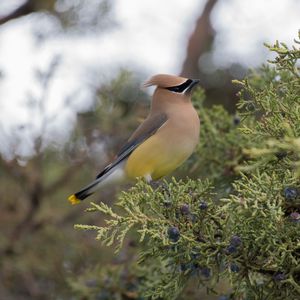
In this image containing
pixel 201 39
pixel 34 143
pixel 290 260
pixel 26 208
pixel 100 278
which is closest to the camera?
pixel 290 260

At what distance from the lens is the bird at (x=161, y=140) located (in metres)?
3.46

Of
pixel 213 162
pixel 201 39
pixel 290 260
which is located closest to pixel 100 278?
pixel 213 162

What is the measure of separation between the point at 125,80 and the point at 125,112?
44 cm

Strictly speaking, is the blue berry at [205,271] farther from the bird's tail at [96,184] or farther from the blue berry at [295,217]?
the bird's tail at [96,184]

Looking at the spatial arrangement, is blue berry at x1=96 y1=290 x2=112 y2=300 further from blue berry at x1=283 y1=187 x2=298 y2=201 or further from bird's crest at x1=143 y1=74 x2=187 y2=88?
blue berry at x1=283 y1=187 x2=298 y2=201

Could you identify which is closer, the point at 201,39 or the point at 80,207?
the point at 80,207

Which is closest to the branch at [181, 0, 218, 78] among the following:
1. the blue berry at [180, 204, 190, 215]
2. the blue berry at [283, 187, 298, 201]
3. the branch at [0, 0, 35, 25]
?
the branch at [0, 0, 35, 25]

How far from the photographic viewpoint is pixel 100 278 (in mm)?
3557

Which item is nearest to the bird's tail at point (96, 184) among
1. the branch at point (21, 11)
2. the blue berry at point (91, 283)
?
the blue berry at point (91, 283)

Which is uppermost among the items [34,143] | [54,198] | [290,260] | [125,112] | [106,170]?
[290,260]

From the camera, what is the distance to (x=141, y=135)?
12.2 ft

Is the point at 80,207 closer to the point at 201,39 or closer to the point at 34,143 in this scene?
the point at 34,143

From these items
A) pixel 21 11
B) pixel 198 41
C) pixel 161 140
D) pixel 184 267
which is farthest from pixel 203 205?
pixel 198 41

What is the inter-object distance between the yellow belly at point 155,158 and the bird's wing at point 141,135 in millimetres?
43
